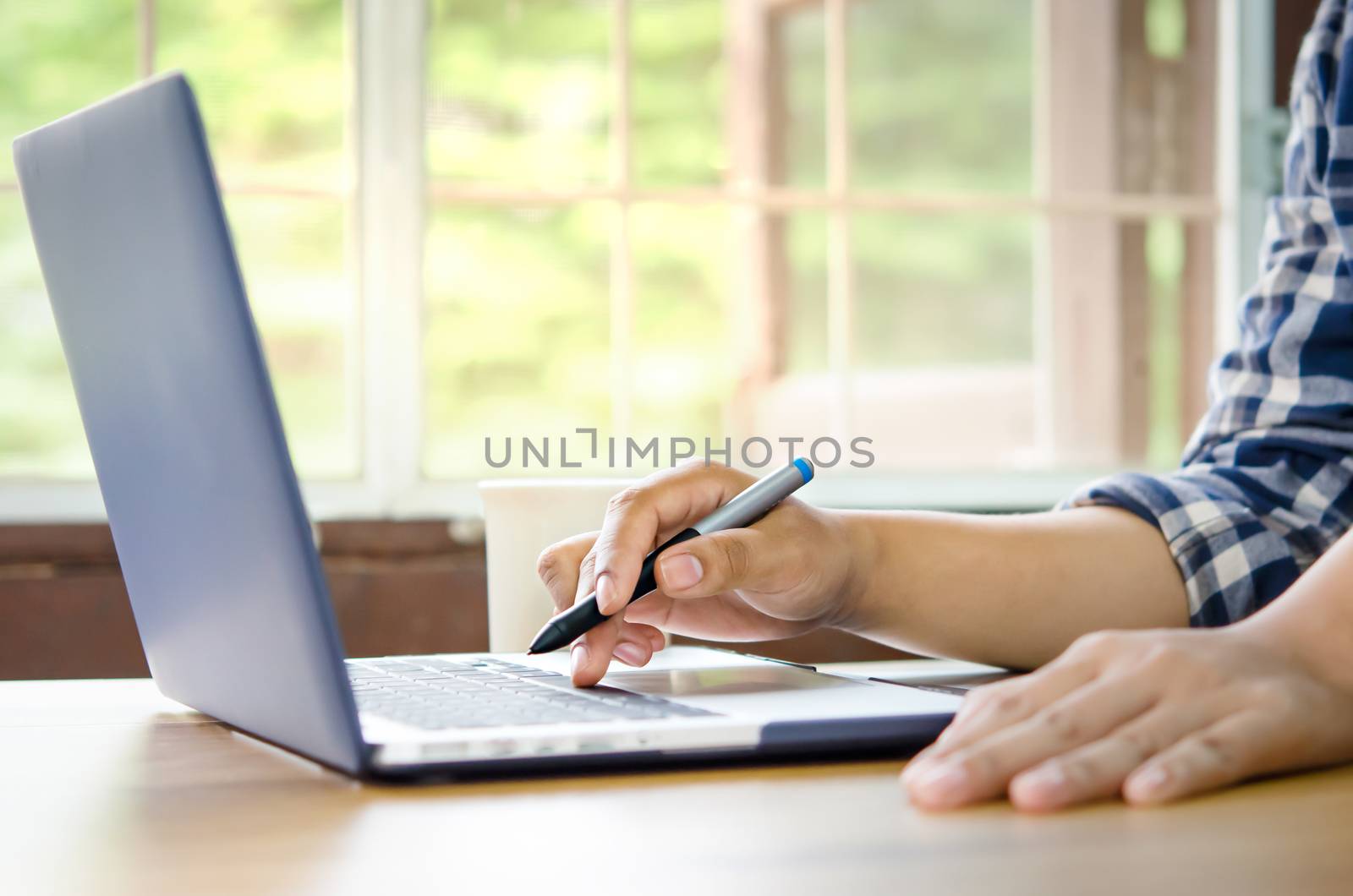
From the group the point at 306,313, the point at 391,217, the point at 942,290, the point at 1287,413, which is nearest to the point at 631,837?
the point at 1287,413

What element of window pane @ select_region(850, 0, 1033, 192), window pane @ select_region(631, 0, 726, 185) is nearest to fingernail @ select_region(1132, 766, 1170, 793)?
window pane @ select_region(850, 0, 1033, 192)

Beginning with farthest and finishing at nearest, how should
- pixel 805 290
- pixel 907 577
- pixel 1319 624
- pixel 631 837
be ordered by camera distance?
pixel 805 290 < pixel 907 577 < pixel 1319 624 < pixel 631 837

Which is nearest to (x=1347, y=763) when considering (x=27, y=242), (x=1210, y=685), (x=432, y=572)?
(x=1210, y=685)

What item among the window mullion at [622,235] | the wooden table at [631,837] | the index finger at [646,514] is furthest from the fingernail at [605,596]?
the window mullion at [622,235]

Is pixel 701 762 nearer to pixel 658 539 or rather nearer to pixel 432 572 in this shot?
pixel 658 539

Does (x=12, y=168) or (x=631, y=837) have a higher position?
(x=12, y=168)

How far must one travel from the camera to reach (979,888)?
0.35 m

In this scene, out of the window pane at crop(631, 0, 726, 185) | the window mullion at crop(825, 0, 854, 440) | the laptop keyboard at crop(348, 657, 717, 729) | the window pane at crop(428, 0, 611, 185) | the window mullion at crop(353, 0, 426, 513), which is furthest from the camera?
the window pane at crop(631, 0, 726, 185)

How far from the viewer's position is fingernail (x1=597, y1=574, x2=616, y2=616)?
625 mm

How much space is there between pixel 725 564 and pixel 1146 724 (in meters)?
0.23

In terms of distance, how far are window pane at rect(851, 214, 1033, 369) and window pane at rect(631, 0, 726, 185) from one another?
0.34m

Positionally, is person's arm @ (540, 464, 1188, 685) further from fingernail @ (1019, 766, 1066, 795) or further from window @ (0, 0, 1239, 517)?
window @ (0, 0, 1239, 517)

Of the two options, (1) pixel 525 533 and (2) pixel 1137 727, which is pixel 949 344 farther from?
(2) pixel 1137 727

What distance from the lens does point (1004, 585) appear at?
31.0 inches
